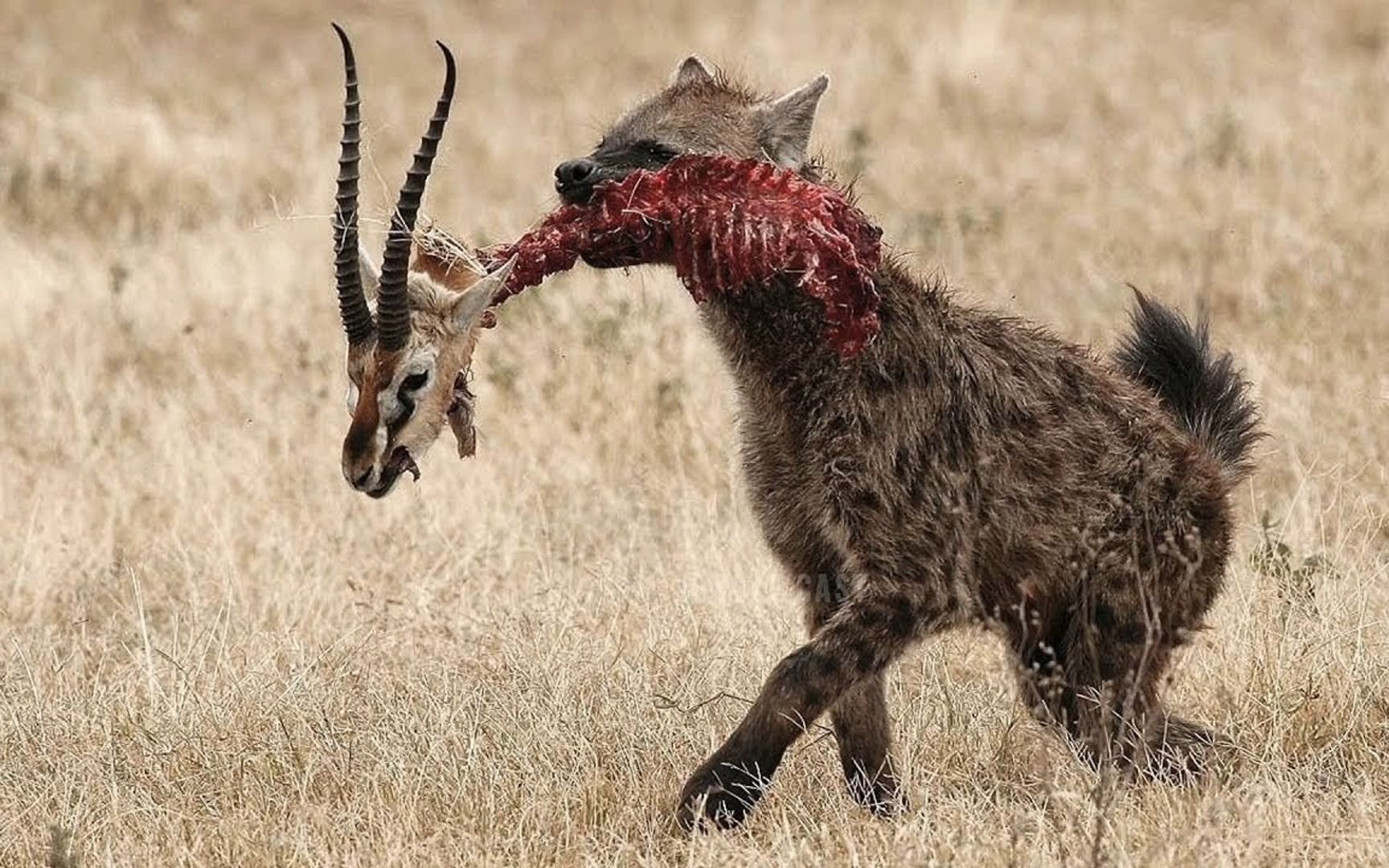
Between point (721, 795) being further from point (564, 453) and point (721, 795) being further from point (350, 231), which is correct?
point (564, 453)

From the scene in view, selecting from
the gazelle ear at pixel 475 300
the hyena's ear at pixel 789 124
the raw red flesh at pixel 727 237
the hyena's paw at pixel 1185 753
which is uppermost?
the hyena's ear at pixel 789 124

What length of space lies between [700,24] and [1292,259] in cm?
677

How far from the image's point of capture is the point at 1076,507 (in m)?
5.51

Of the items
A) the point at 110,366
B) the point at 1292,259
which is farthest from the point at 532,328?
the point at 1292,259

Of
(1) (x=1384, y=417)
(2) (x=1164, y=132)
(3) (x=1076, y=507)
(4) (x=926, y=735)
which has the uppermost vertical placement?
(2) (x=1164, y=132)

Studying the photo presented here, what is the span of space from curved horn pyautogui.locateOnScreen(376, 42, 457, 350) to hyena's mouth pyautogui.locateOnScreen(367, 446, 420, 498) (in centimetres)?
24

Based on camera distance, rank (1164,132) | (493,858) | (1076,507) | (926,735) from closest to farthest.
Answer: (493,858)
(1076,507)
(926,735)
(1164,132)

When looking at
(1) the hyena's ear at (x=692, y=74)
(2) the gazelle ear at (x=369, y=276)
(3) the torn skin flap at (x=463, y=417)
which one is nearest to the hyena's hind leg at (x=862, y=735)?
(3) the torn skin flap at (x=463, y=417)

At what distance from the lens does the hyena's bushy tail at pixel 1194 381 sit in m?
5.97

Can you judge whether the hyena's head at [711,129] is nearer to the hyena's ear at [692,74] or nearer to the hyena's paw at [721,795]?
the hyena's ear at [692,74]

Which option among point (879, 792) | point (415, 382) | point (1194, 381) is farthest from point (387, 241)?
point (1194, 381)

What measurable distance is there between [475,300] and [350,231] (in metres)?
0.33

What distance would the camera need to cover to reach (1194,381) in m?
6.06

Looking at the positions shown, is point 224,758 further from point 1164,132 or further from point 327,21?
point 327,21
